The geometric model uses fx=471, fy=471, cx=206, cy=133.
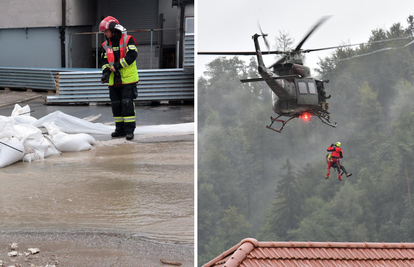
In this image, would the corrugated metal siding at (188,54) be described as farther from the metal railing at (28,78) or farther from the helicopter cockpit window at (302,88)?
the metal railing at (28,78)

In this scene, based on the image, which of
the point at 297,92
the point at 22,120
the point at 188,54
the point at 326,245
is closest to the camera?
the point at 326,245

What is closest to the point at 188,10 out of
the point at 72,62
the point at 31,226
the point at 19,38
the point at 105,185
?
the point at 72,62

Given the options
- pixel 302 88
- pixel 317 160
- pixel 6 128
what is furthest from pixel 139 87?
pixel 317 160

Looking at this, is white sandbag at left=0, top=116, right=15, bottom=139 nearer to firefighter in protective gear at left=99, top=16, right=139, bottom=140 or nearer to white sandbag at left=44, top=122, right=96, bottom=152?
white sandbag at left=44, top=122, right=96, bottom=152

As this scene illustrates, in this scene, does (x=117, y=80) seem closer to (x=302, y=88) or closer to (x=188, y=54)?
(x=188, y=54)

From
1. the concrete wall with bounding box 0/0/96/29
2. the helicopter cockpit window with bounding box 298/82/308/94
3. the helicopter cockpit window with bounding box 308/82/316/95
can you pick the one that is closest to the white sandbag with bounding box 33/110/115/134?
the helicopter cockpit window with bounding box 298/82/308/94

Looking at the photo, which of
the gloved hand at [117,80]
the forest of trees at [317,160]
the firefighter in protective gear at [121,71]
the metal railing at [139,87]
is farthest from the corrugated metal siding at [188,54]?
the forest of trees at [317,160]
